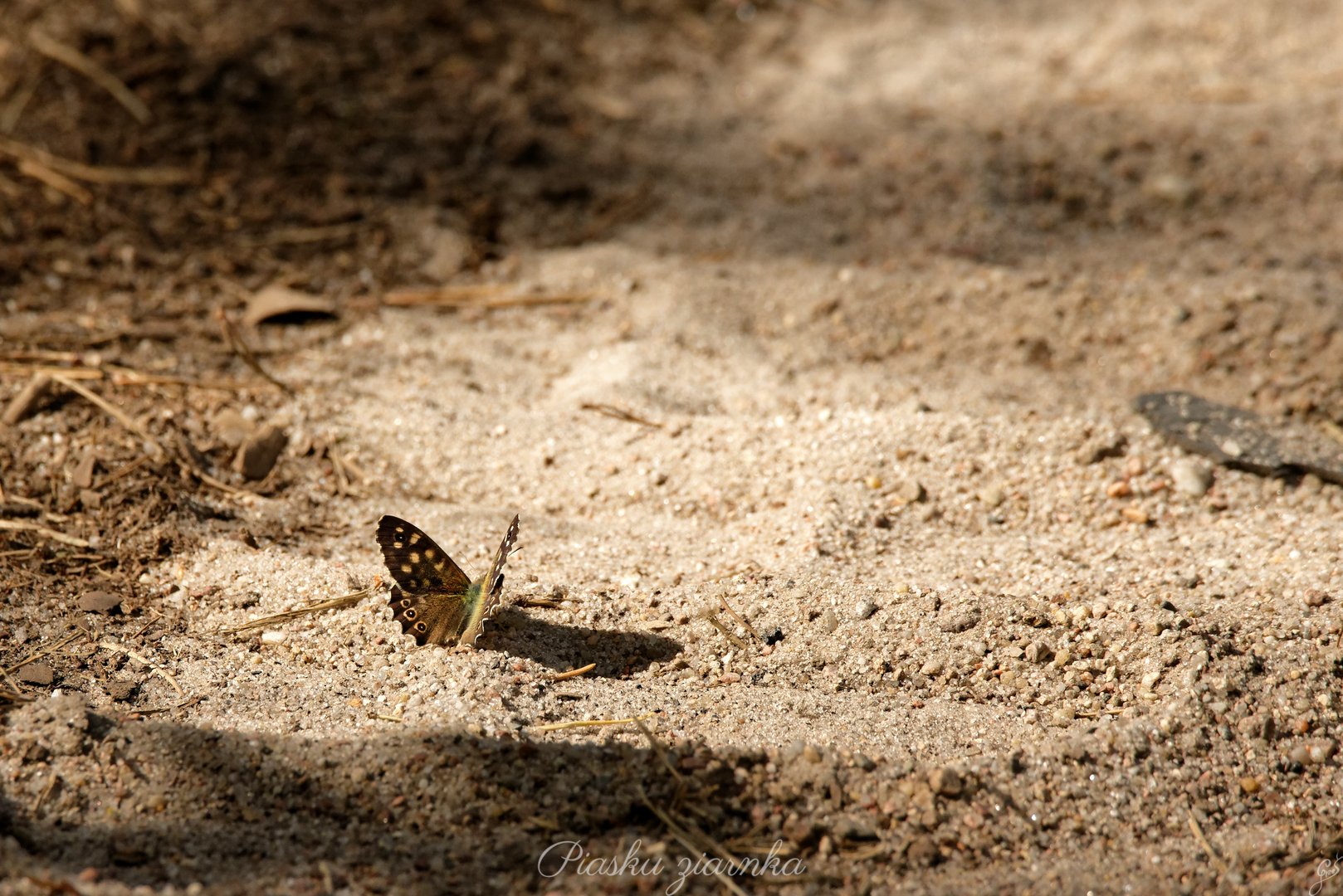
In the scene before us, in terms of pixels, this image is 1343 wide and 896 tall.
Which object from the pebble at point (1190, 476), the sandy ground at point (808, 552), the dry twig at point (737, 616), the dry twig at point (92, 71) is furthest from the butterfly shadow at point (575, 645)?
the dry twig at point (92, 71)

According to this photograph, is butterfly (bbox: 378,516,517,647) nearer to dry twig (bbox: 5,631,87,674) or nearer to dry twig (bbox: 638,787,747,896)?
dry twig (bbox: 638,787,747,896)

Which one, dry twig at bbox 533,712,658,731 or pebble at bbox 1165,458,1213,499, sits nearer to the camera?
dry twig at bbox 533,712,658,731

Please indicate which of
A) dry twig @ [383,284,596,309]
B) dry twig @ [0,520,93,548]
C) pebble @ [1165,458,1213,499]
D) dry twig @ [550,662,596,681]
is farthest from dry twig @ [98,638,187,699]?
pebble @ [1165,458,1213,499]

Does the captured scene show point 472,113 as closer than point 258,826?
No

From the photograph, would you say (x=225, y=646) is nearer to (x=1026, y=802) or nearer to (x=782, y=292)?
(x=1026, y=802)

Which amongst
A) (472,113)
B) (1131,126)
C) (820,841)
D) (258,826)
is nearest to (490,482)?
(258,826)

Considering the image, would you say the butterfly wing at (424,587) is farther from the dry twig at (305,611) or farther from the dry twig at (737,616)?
the dry twig at (737,616)

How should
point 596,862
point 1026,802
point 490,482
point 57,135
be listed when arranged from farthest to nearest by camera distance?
point 57,135 < point 490,482 < point 1026,802 < point 596,862
